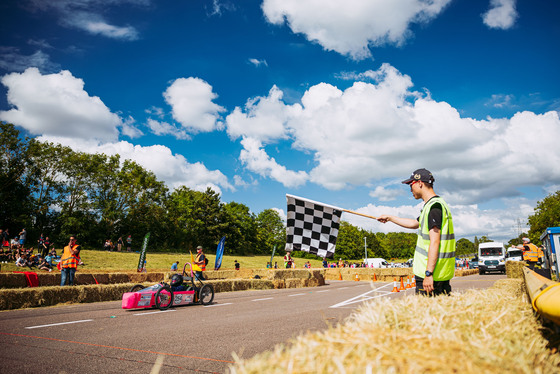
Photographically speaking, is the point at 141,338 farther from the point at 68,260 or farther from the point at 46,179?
the point at 46,179

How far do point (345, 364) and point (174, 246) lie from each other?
72431mm

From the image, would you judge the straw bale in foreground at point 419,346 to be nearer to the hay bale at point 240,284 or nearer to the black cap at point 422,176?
the black cap at point 422,176

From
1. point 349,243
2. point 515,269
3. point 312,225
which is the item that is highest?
point 349,243

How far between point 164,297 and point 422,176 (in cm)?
795

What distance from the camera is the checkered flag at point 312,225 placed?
5273 mm

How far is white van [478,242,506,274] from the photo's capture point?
3047 cm

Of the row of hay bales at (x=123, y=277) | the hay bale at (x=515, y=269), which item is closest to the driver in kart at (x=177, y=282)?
the row of hay bales at (x=123, y=277)

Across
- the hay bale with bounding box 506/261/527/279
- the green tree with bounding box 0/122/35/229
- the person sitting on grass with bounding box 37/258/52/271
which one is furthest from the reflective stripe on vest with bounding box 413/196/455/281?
the green tree with bounding box 0/122/35/229

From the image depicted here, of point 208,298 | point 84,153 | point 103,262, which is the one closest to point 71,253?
point 208,298

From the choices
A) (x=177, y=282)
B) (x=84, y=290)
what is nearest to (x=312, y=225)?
(x=177, y=282)

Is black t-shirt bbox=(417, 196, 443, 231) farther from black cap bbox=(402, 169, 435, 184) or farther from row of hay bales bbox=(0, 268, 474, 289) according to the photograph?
row of hay bales bbox=(0, 268, 474, 289)

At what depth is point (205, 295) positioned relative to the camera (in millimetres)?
10844

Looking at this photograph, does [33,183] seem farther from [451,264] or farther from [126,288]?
[451,264]

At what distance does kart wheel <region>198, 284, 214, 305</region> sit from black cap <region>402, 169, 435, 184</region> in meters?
8.25
